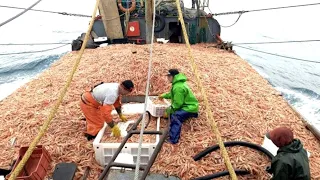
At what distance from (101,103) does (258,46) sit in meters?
22.5

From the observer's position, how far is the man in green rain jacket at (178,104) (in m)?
4.61

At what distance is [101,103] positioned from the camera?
4.66m

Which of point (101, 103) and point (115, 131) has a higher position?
point (101, 103)

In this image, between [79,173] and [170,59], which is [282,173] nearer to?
[79,173]

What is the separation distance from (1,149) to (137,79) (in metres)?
3.64

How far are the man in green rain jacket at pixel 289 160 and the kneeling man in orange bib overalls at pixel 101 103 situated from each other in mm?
2488

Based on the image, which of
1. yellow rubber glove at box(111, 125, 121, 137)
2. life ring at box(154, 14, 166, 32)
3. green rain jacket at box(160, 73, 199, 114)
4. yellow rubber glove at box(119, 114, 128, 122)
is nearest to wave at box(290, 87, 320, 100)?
life ring at box(154, 14, 166, 32)

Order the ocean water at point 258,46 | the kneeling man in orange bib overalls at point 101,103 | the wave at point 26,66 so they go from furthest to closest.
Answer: the wave at point 26,66 → the ocean water at point 258,46 → the kneeling man in orange bib overalls at point 101,103

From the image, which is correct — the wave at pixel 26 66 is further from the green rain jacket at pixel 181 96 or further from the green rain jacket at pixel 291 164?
the green rain jacket at pixel 291 164

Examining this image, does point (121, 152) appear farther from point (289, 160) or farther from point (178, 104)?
point (289, 160)

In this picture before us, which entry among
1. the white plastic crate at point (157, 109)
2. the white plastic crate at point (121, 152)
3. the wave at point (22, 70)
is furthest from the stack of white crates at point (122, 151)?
the wave at point (22, 70)

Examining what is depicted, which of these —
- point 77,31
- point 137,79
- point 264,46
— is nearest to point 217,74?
point 137,79

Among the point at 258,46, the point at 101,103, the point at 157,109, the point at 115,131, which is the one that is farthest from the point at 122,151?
the point at 258,46

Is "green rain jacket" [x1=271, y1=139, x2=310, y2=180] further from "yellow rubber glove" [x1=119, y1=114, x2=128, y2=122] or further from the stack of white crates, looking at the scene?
"yellow rubber glove" [x1=119, y1=114, x2=128, y2=122]
